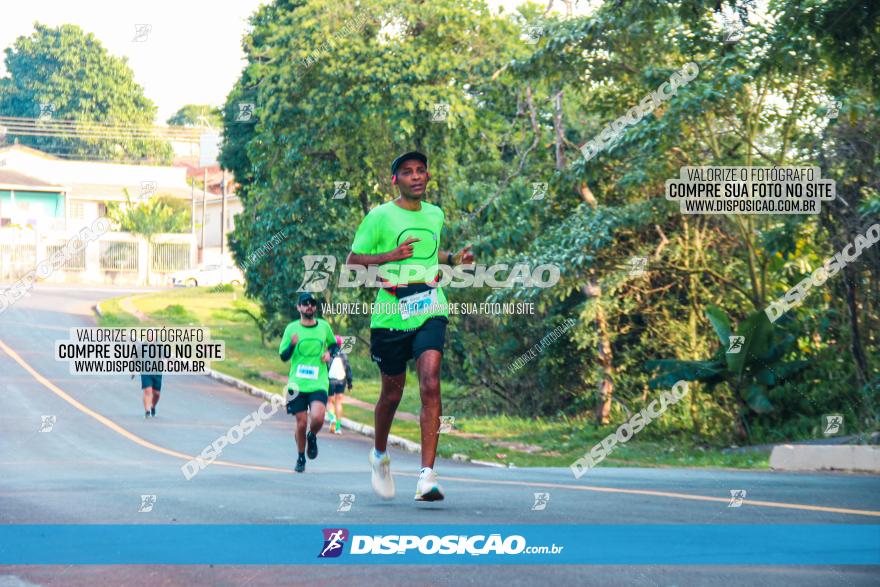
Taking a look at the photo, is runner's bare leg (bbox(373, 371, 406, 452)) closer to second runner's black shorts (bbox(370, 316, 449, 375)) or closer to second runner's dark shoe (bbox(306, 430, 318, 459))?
second runner's black shorts (bbox(370, 316, 449, 375))

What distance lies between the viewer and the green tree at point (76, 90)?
252 feet

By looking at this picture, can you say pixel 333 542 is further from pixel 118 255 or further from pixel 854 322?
pixel 118 255

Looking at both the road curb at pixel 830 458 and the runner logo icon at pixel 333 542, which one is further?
the road curb at pixel 830 458

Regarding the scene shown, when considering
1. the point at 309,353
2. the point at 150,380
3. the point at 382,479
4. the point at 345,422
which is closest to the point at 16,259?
the point at 150,380

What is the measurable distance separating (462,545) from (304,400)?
7.55 m

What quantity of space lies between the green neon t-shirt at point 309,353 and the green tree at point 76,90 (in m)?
68.6

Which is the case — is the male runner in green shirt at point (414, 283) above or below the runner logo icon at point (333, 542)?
above

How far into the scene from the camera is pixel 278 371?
30734mm

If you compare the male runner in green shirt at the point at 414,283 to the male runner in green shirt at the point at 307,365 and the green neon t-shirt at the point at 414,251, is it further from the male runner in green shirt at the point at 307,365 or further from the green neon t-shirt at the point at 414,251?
the male runner in green shirt at the point at 307,365

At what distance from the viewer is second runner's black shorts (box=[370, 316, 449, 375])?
7172 mm

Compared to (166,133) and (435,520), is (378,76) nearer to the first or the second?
(435,520)

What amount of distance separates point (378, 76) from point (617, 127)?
21.1 feet

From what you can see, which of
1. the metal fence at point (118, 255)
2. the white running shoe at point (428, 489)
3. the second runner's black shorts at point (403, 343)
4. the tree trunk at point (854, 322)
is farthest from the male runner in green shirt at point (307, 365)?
the metal fence at point (118, 255)

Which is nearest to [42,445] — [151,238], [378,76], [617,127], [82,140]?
[378,76]
